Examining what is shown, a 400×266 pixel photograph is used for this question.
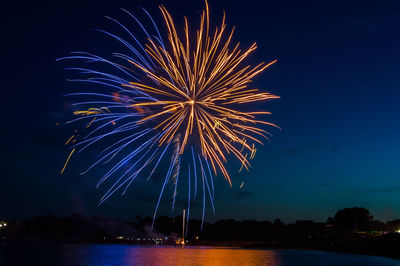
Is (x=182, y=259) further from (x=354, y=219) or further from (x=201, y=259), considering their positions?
(x=354, y=219)

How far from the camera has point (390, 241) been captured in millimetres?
63438

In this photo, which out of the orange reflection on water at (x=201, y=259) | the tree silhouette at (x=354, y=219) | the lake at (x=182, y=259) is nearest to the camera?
the lake at (x=182, y=259)

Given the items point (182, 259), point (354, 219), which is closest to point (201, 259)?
point (182, 259)

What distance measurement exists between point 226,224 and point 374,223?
2171 inches

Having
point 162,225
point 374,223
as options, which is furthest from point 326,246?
point 162,225

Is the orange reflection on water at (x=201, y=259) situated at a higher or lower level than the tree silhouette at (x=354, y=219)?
lower

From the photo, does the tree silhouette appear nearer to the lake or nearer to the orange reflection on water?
the lake

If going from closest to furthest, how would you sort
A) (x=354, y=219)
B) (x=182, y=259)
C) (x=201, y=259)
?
(x=182, y=259)
(x=201, y=259)
(x=354, y=219)

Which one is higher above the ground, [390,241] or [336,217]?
[336,217]

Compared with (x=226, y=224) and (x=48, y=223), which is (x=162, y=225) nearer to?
(x=226, y=224)

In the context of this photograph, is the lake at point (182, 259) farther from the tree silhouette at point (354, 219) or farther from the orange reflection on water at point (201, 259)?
the tree silhouette at point (354, 219)

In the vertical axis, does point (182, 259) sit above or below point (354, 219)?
below

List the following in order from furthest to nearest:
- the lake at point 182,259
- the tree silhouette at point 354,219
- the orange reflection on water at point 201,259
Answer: the tree silhouette at point 354,219
the orange reflection on water at point 201,259
the lake at point 182,259

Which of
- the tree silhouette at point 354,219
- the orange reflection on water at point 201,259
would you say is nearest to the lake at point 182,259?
the orange reflection on water at point 201,259
